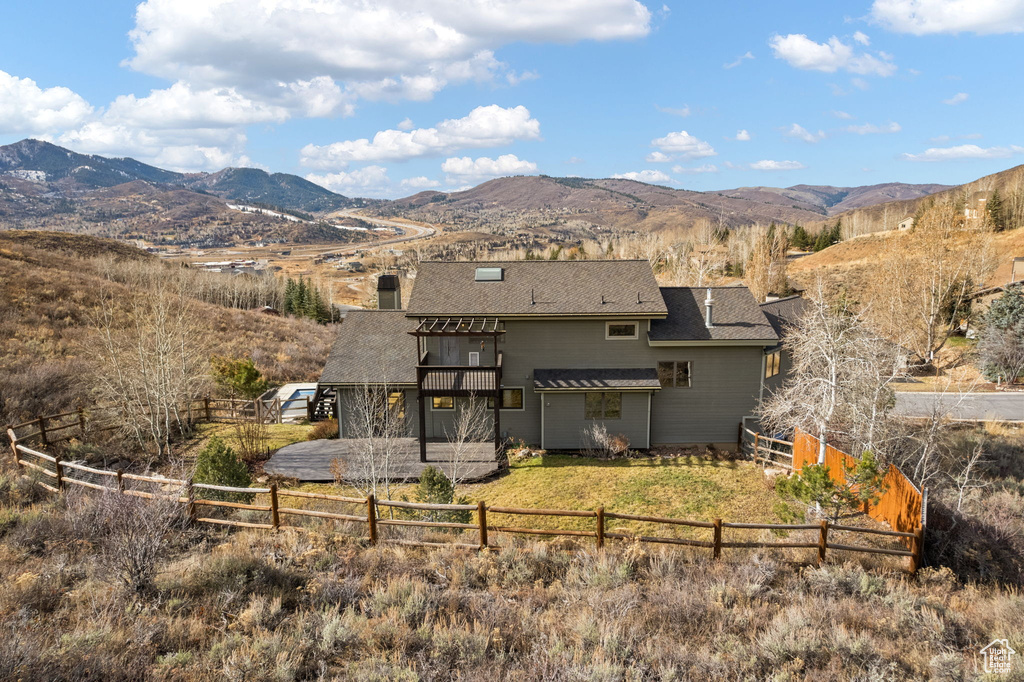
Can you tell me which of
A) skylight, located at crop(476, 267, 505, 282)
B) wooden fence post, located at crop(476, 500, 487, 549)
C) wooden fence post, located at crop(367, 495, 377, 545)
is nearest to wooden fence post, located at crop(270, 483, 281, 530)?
wooden fence post, located at crop(367, 495, 377, 545)

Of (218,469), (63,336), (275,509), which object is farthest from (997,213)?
(63,336)

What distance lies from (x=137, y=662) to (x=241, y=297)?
7701 centimetres

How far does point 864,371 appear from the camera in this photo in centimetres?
1469

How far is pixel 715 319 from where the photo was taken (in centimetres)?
2195

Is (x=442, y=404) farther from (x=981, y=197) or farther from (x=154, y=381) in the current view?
(x=981, y=197)

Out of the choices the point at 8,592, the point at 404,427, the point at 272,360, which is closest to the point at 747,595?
the point at 8,592

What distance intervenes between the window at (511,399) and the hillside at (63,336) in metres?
18.0

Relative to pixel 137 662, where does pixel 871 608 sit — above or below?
below

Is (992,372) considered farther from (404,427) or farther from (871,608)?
(404,427)

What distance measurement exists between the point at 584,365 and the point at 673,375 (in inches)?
144

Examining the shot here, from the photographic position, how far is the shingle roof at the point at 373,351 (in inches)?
840

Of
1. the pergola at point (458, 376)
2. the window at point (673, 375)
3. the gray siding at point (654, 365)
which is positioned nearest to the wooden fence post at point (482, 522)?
the pergola at point (458, 376)

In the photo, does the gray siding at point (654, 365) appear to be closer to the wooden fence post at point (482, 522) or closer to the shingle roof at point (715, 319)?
the shingle roof at point (715, 319)

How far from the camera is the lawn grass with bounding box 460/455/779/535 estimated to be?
15.9 metres
